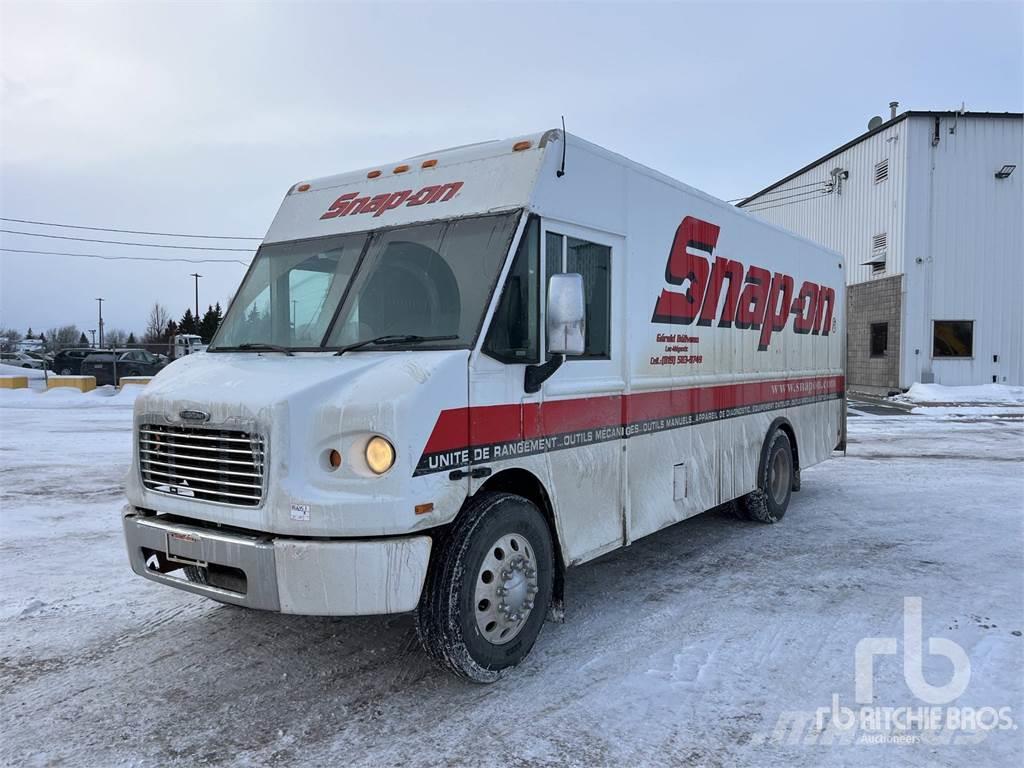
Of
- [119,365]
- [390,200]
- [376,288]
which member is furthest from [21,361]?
[376,288]

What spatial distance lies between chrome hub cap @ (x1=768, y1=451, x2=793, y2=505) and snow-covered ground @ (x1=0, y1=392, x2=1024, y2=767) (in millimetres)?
583

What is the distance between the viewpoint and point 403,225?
183 inches

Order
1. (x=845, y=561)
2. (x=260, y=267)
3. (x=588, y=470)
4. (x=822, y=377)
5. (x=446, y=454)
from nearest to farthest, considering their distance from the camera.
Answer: (x=446, y=454) < (x=588, y=470) < (x=260, y=267) < (x=845, y=561) < (x=822, y=377)

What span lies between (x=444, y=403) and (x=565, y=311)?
84 centimetres

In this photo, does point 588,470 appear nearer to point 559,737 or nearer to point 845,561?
point 559,737

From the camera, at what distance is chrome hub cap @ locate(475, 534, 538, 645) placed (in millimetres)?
4027

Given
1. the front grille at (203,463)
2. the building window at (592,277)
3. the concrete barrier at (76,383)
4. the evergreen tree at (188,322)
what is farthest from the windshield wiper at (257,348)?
the evergreen tree at (188,322)

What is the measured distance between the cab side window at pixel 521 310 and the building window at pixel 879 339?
A: 24.5m

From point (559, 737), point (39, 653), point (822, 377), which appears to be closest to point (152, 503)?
point (39, 653)

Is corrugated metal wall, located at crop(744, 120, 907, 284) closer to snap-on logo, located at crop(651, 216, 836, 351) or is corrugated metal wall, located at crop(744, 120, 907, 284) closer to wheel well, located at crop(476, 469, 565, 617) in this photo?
snap-on logo, located at crop(651, 216, 836, 351)

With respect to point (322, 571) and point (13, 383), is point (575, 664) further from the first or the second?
point (13, 383)

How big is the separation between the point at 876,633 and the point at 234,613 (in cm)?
425

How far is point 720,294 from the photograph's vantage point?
261 inches

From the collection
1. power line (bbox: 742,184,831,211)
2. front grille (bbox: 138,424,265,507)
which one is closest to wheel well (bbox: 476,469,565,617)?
front grille (bbox: 138,424,265,507)
